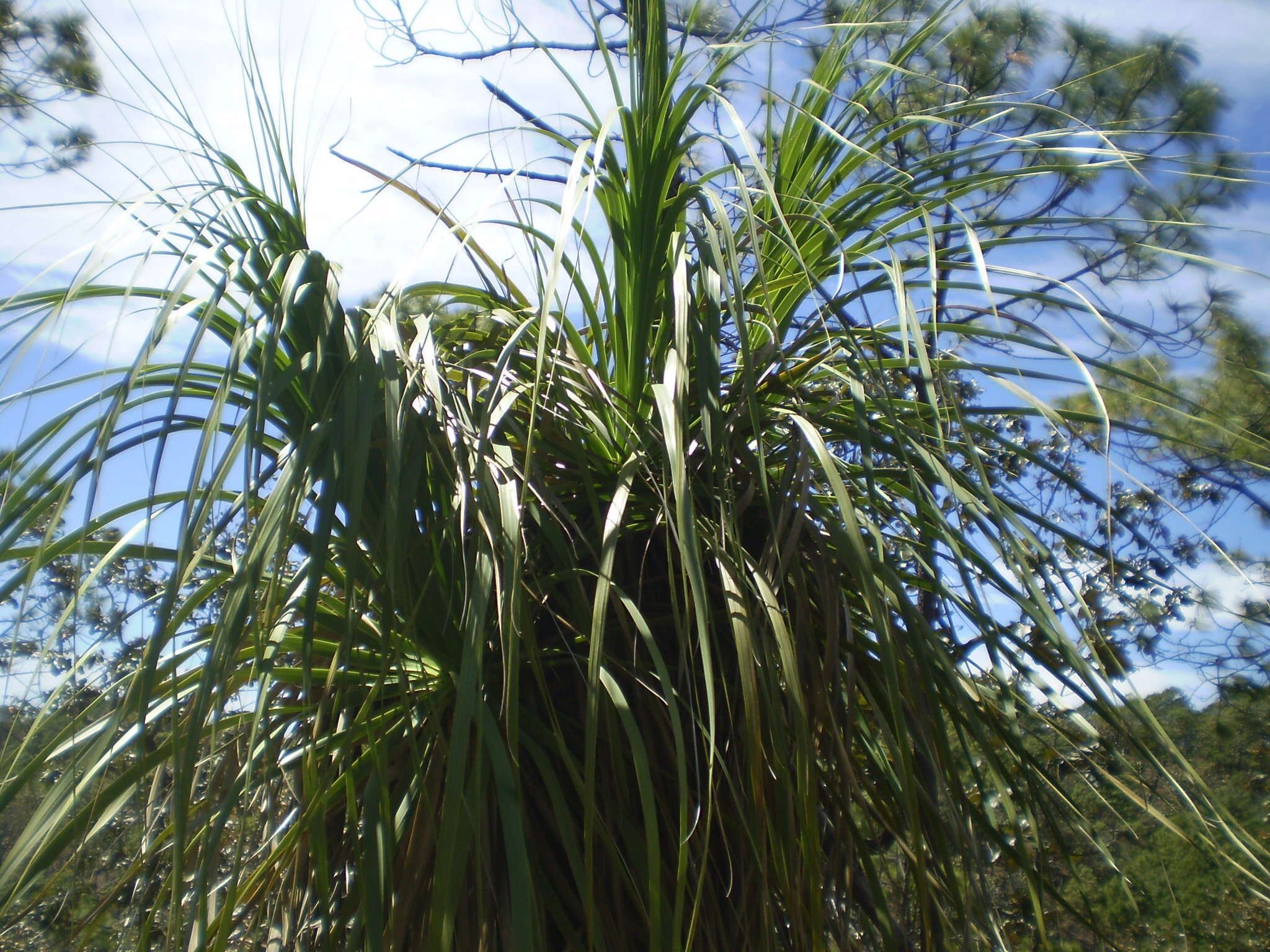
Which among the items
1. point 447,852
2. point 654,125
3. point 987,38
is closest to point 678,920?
point 447,852

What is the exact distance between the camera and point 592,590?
3.52 ft

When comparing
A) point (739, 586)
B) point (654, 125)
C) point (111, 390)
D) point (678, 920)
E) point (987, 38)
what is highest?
point (987, 38)

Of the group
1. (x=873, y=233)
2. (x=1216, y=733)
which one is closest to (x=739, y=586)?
(x=873, y=233)

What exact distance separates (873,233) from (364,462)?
62 cm

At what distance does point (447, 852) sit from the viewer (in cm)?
70

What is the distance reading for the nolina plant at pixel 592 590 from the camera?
2.44ft

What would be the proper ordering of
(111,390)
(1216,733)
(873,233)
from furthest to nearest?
(1216,733) → (873,233) → (111,390)

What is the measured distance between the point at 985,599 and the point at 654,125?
62cm

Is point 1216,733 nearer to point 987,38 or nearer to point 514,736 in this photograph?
point 987,38

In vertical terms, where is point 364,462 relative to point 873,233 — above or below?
below

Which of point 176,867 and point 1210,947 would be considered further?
point 1210,947

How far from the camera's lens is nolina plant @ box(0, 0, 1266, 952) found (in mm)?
743

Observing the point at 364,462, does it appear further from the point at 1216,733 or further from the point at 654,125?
the point at 1216,733

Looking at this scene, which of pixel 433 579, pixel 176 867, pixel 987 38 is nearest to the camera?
pixel 176 867
